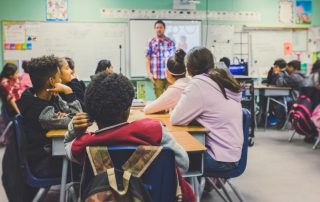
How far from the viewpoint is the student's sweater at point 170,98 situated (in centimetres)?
304

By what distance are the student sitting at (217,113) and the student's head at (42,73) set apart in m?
0.81

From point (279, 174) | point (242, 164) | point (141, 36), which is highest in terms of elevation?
point (141, 36)

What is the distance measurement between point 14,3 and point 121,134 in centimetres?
609

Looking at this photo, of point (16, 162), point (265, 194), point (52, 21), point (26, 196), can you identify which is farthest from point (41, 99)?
point (52, 21)

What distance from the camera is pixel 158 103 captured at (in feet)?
10.2

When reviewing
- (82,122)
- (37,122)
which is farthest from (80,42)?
(82,122)

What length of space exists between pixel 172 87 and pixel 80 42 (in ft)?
14.0

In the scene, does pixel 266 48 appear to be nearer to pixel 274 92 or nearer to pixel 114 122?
pixel 274 92

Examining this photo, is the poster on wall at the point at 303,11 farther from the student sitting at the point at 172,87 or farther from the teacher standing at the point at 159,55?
the student sitting at the point at 172,87

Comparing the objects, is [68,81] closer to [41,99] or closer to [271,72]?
[41,99]

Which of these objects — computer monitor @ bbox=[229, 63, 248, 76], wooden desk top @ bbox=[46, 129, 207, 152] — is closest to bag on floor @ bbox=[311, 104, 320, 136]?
computer monitor @ bbox=[229, 63, 248, 76]

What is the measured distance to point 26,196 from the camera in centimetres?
254

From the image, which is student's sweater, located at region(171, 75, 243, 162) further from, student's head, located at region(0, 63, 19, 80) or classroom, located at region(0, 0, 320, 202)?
student's head, located at region(0, 63, 19, 80)

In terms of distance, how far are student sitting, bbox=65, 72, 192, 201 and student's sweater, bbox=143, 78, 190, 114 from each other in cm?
154
